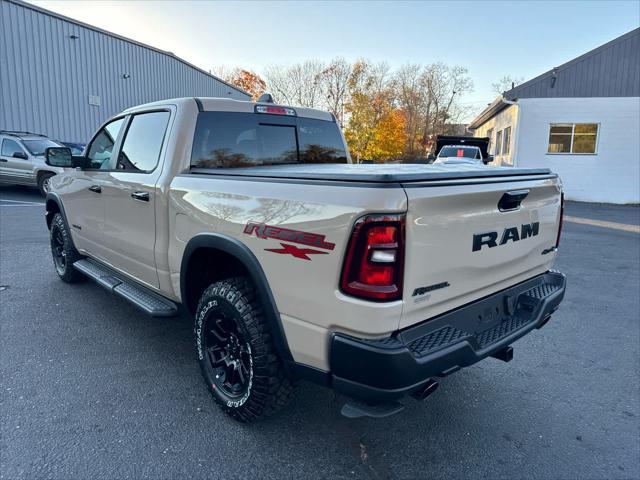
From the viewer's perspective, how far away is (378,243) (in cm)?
197

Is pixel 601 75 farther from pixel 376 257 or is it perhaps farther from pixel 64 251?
pixel 376 257

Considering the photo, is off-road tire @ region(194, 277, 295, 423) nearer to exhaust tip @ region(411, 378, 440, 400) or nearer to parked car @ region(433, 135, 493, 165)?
exhaust tip @ region(411, 378, 440, 400)

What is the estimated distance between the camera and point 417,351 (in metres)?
2.06

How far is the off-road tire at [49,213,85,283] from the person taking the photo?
16.7 ft

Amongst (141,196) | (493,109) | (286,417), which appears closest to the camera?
(286,417)

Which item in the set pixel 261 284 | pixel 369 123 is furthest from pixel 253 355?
pixel 369 123

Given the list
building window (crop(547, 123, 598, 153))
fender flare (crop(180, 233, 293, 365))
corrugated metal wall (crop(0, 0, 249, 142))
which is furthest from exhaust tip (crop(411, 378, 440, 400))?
building window (crop(547, 123, 598, 153))

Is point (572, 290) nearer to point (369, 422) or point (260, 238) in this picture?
point (369, 422)

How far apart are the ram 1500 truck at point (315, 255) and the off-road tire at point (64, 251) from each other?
1.43 m

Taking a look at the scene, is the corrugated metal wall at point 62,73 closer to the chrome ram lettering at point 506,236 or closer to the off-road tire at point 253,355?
the off-road tire at point 253,355

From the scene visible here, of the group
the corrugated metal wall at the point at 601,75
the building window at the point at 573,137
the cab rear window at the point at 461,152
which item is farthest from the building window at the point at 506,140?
the cab rear window at the point at 461,152

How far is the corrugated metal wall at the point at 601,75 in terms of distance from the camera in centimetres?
1773

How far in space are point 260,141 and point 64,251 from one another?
3067 millimetres

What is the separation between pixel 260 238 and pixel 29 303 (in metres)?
3.66
